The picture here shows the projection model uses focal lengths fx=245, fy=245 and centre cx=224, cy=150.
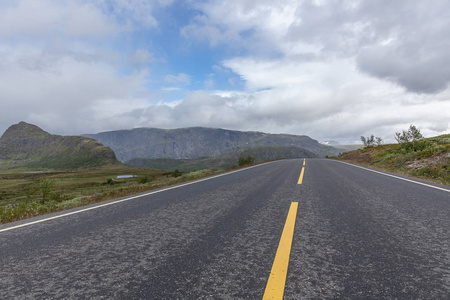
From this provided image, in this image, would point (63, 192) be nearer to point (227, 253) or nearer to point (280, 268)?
point (227, 253)

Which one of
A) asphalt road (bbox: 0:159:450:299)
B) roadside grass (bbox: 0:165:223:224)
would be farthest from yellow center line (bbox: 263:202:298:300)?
roadside grass (bbox: 0:165:223:224)

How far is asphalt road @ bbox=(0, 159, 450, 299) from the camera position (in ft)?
7.69

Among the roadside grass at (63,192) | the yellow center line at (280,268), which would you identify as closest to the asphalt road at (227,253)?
the yellow center line at (280,268)

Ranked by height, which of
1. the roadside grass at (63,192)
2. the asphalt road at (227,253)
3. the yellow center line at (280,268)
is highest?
the yellow center line at (280,268)

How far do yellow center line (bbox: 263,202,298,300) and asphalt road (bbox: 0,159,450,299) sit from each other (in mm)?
63

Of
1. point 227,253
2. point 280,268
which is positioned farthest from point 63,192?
point 280,268

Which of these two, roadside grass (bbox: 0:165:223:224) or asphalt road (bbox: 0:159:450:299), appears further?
roadside grass (bbox: 0:165:223:224)

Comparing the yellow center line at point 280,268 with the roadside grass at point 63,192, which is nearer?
the yellow center line at point 280,268

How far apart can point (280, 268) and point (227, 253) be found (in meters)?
0.74

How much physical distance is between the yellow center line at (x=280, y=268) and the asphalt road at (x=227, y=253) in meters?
0.06

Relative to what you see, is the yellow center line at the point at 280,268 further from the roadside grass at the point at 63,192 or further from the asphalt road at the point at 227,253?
A: the roadside grass at the point at 63,192

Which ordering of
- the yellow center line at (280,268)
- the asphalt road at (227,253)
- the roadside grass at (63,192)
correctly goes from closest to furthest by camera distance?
1. the yellow center line at (280,268)
2. the asphalt road at (227,253)
3. the roadside grass at (63,192)

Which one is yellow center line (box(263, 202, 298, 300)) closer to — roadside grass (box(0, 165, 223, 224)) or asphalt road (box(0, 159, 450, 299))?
asphalt road (box(0, 159, 450, 299))

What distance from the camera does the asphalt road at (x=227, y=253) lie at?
234cm
